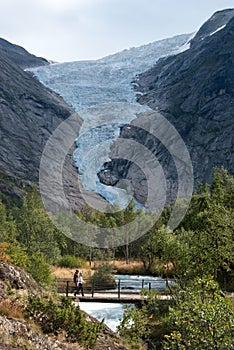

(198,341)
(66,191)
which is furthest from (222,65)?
(198,341)

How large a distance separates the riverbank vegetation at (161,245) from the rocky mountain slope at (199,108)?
5899cm

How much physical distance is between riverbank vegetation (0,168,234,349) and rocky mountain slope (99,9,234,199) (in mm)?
58994

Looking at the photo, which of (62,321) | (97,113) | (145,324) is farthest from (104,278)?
(97,113)

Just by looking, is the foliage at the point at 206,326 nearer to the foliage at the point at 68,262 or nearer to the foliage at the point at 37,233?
the foliage at the point at 37,233

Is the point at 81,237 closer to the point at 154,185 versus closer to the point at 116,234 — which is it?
the point at 116,234

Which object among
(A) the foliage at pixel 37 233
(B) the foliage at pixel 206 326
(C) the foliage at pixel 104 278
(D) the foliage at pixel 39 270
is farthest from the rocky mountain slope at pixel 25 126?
(B) the foliage at pixel 206 326

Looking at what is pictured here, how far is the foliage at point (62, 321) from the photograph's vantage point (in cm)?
1030

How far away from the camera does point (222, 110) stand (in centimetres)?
14088

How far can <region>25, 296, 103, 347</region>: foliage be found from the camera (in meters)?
10.3

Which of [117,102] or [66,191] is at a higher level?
[117,102]

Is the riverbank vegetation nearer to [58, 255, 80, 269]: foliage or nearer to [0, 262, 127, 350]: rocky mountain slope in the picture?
[58, 255, 80, 269]: foliage

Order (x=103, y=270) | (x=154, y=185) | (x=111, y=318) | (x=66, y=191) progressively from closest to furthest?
(x=111, y=318), (x=103, y=270), (x=66, y=191), (x=154, y=185)

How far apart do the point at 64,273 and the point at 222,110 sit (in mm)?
104989

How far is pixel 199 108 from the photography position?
150250 mm
